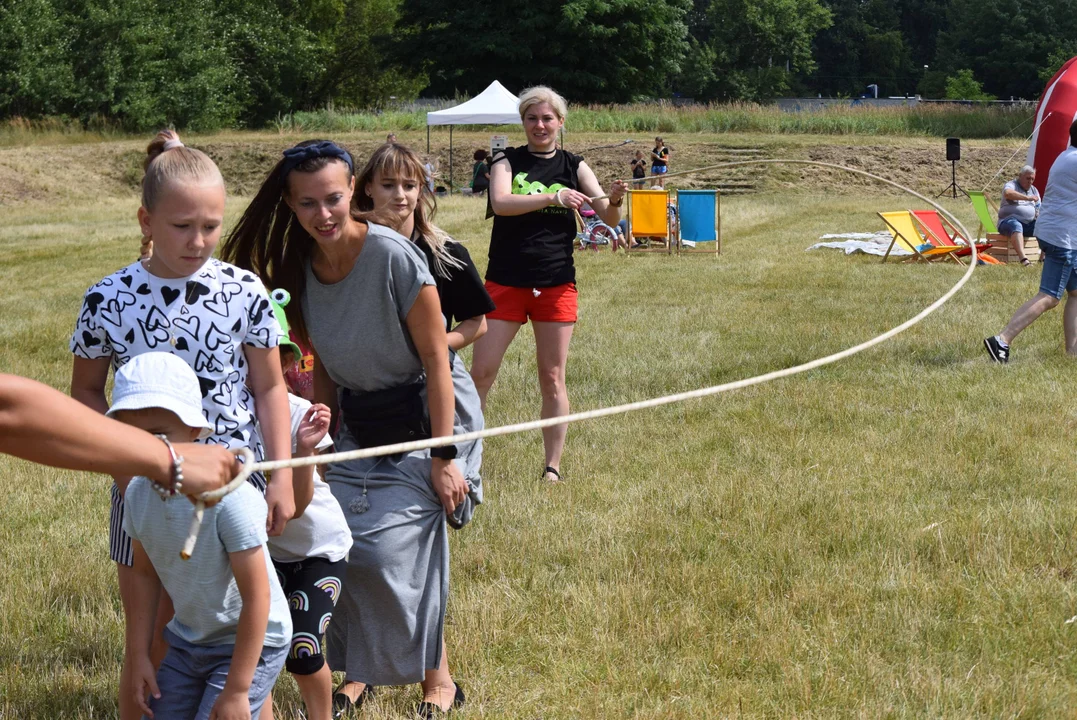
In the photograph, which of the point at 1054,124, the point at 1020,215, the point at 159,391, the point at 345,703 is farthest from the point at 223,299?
the point at 1054,124

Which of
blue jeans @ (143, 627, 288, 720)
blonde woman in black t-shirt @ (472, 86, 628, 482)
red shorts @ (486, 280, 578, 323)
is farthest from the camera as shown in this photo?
red shorts @ (486, 280, 578, 323)

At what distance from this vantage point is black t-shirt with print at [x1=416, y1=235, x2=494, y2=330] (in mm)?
3957

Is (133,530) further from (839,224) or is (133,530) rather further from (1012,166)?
(1012,166)

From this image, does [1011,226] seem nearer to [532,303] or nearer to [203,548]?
[532,303]

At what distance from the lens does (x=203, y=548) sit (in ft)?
8.25

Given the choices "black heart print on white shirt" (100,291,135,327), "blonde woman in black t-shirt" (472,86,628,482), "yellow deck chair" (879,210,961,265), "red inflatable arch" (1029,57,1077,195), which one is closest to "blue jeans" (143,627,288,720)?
"black heart print on white shirt" (100,291,135,327)

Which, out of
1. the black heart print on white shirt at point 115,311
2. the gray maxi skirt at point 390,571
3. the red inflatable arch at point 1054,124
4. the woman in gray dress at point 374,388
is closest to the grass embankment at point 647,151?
the red inflatable arch at point 1054,124

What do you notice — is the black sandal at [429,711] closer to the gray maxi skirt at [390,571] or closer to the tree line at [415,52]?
the gray maxi skirt at [390,571]

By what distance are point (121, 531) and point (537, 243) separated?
3251mm

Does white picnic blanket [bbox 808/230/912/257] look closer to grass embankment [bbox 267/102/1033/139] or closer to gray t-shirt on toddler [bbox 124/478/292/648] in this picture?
gray t-shirt on toddler [bbox 124/478/292/648]

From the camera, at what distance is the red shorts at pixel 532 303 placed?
230 inches

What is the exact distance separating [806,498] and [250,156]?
36.0 meters

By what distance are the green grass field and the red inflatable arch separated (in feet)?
33.6

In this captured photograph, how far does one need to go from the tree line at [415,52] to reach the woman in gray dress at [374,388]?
42.0m
